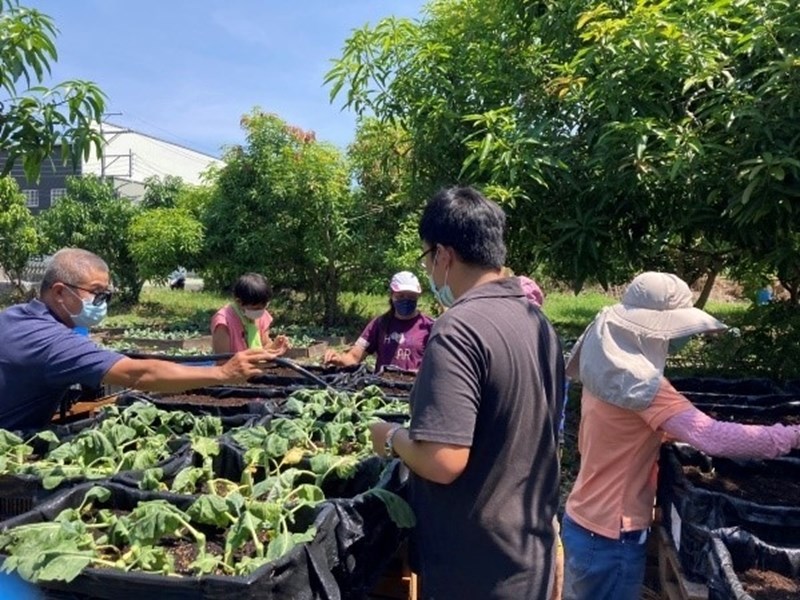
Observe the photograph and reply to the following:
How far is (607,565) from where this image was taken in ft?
7.57

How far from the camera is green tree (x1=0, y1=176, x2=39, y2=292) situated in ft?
58.9

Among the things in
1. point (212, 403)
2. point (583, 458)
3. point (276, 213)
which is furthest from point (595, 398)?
point (276, 213)

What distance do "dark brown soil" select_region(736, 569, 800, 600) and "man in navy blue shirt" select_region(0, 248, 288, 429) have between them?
1583mm

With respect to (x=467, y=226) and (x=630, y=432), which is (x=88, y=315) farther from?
(x=630, y=432)

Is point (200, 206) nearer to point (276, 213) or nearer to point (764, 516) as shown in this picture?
point (276, 213)

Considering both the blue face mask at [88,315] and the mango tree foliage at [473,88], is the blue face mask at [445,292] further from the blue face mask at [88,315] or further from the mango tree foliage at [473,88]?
the mango tree foliage at [473,88]

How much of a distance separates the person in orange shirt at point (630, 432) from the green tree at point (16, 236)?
18.1 metres

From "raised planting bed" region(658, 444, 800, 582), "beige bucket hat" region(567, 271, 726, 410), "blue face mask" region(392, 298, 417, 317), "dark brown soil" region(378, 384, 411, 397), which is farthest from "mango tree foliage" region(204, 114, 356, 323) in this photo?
"beige bucket hat" region(567, 271, 726, 410)

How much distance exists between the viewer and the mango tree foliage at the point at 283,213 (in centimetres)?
1279

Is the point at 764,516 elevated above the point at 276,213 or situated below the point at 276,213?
below

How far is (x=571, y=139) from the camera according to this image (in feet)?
16.6

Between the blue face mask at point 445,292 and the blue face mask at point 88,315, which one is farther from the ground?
the blue face mask at point 445,292

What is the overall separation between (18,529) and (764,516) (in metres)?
2.19

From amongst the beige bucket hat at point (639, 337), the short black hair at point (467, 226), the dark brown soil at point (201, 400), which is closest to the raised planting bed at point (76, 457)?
the dark brown soil at point (201, 400)
